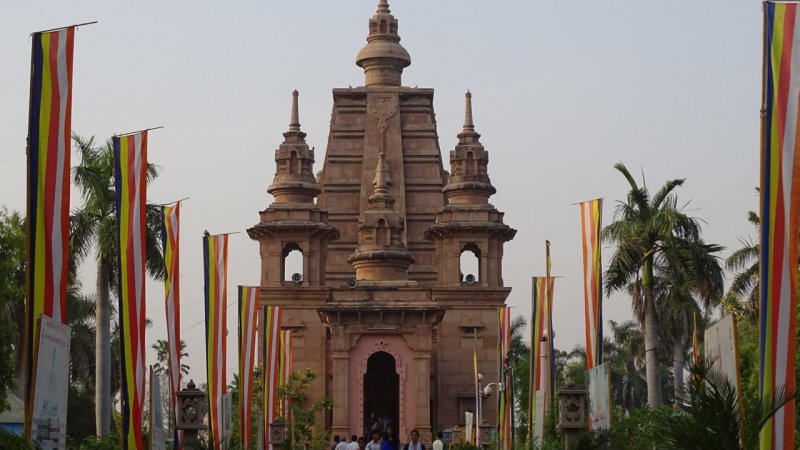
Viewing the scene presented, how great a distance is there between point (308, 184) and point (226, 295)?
1778 inches

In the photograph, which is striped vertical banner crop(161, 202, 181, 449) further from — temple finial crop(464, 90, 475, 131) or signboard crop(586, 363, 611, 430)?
temple finial crop(464, 90, 475, 131)

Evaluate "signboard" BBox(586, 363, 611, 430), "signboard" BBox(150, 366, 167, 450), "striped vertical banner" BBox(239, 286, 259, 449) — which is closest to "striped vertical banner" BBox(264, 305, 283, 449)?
"striped vertical banner" BBox(239, 286, 259, 449)

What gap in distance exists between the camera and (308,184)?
79.9m

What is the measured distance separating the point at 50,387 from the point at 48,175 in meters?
2.77

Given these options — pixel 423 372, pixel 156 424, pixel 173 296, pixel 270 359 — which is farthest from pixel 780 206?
pixel 423 372

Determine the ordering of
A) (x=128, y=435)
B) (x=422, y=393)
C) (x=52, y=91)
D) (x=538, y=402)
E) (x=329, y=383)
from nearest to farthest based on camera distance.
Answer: (x=52, y=91)
(x=128, y=435)
(x=538, y=402)
(x=422, y=393)
(x=329, y=383)

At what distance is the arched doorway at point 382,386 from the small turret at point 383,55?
1771cm

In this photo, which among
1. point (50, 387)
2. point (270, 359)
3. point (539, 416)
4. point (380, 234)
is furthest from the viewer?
point (380, 234)

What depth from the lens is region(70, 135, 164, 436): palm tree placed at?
46.5 meters

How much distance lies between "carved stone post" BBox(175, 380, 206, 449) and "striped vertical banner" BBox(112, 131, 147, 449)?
12.9 ft

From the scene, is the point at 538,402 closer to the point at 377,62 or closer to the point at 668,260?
the point at 668,260

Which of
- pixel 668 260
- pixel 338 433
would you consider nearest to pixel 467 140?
pixel 338 433

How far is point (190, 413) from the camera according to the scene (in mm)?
29609

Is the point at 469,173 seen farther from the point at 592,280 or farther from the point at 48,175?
the point at 48,175
